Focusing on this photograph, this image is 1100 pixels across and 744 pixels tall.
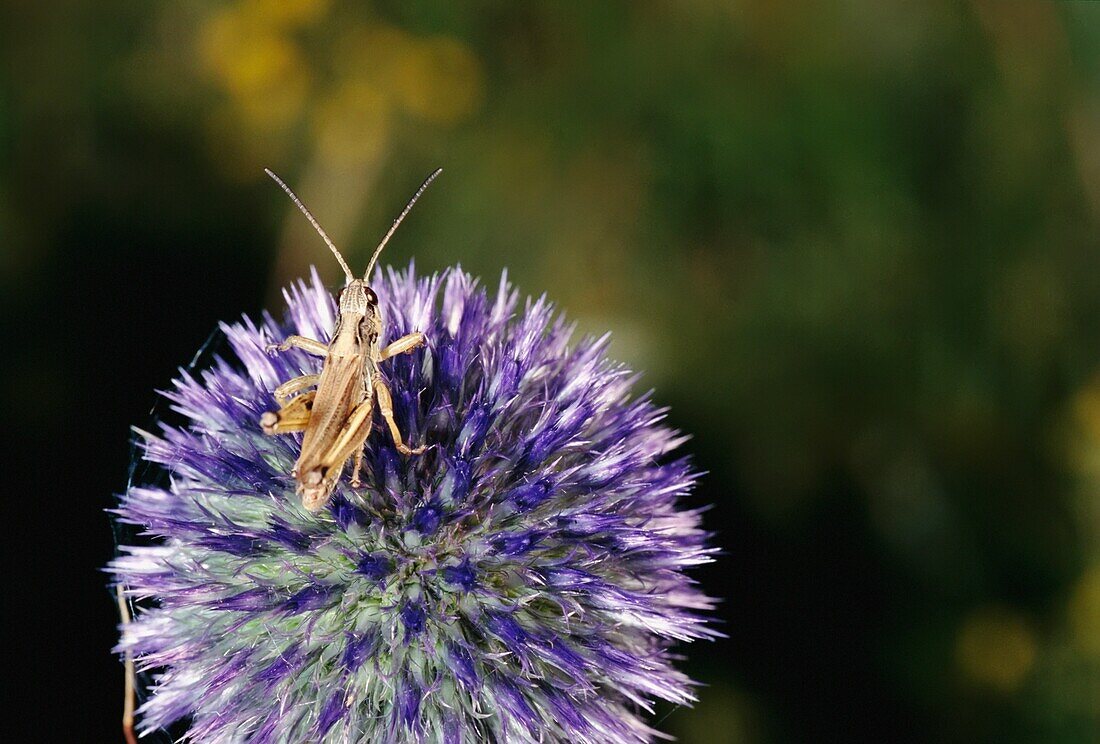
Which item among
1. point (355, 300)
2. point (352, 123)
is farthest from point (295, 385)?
point (352, 123)

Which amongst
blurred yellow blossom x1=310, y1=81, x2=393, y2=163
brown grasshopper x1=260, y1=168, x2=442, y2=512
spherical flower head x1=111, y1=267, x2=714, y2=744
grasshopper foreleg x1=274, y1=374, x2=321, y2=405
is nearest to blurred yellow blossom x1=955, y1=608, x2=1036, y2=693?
spherical flower head x1=111, y1=267, x2=714, y2=744

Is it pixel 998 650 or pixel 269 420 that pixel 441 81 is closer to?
pixel 269 420

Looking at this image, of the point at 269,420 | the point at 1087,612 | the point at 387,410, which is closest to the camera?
the point at 269,420

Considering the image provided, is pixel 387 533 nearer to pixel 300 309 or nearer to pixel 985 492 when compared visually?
pixel 300 309

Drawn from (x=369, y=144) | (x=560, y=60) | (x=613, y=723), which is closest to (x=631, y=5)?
(x=560, y=60)

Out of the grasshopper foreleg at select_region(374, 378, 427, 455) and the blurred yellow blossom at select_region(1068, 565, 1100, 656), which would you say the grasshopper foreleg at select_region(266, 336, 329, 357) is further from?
the blurred yellow blossom at select_region(1068, 565, 1100, 656)

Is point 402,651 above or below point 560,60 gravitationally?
below
